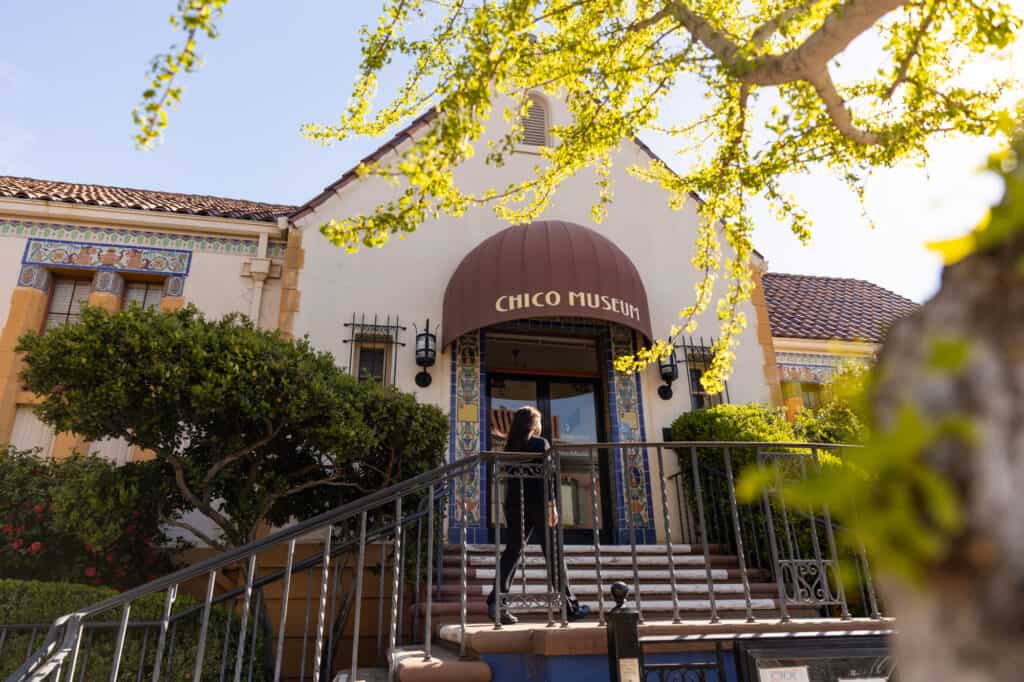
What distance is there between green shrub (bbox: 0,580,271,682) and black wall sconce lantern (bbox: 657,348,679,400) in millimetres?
6408

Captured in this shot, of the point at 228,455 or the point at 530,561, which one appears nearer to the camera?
the point at 228,455

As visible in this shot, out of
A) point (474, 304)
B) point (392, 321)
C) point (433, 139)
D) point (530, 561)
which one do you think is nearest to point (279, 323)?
point (392, 321)

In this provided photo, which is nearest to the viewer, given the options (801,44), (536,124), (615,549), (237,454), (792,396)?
(801,44)

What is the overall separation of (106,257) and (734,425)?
9.45 metres

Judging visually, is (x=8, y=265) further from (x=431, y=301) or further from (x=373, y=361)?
(x=431, y=301)

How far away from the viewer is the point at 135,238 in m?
9.71

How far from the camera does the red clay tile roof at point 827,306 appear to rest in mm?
12133

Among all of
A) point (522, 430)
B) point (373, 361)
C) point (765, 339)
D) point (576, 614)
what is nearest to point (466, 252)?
point (373, 361)

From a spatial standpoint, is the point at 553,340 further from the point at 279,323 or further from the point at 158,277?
the point at 158,277

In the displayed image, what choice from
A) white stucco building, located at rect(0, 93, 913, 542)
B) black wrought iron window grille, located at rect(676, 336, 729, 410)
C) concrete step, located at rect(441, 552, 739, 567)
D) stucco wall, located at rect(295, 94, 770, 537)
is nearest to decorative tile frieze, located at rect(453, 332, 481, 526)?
white stucco building, located at rect(0, 93, 913, 542)

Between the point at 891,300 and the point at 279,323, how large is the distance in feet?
45.5

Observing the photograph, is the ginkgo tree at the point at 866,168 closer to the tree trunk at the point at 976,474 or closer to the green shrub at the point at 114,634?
the tree trunk at the point at 976,474

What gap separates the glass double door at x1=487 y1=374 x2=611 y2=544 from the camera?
30.0ft

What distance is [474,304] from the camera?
29.1 ft
